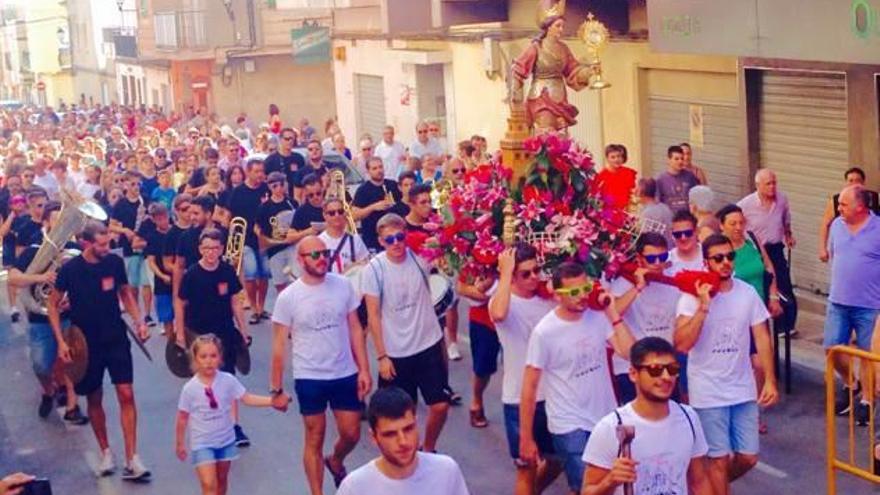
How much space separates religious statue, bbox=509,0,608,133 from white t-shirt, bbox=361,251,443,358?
1.89 meters

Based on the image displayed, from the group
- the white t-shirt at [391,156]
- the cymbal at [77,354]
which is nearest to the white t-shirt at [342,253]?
the cymbal at [77,354]

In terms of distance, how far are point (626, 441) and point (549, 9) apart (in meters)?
6.25

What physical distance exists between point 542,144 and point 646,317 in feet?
4.55

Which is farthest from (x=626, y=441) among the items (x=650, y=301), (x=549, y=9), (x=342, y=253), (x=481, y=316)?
(x=549, y=9)

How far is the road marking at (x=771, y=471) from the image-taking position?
1063cm

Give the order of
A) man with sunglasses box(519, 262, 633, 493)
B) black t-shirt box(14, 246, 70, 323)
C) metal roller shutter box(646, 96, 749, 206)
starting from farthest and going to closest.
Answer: metal roller shutter box(646, 96, 749, 206) < black t-shirt box(14, 246, 70, 323) < man with sunglasses box(519, 262, 633, 493)

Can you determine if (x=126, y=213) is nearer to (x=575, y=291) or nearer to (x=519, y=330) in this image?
(x=519, y=330)

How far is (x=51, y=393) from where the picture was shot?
13938 millimetres

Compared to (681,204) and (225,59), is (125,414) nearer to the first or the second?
(681,204)

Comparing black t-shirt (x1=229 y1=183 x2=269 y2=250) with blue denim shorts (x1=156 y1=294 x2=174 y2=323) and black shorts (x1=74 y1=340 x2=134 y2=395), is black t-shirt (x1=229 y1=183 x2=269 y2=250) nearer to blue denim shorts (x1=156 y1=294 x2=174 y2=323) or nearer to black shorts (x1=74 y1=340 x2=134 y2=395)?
blue denim shorts (x1=156 y1=294 x2=174 y2=323)

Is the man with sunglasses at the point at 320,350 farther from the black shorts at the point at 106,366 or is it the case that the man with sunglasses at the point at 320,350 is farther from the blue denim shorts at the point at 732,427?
the blue denim shorts at the point at 732,427

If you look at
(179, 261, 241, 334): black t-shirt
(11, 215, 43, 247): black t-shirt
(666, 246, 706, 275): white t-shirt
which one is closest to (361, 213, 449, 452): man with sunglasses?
(179, 261, 241, 334): black t-shirt

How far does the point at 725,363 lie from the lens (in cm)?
888

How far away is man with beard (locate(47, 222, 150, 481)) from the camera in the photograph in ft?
37.6
